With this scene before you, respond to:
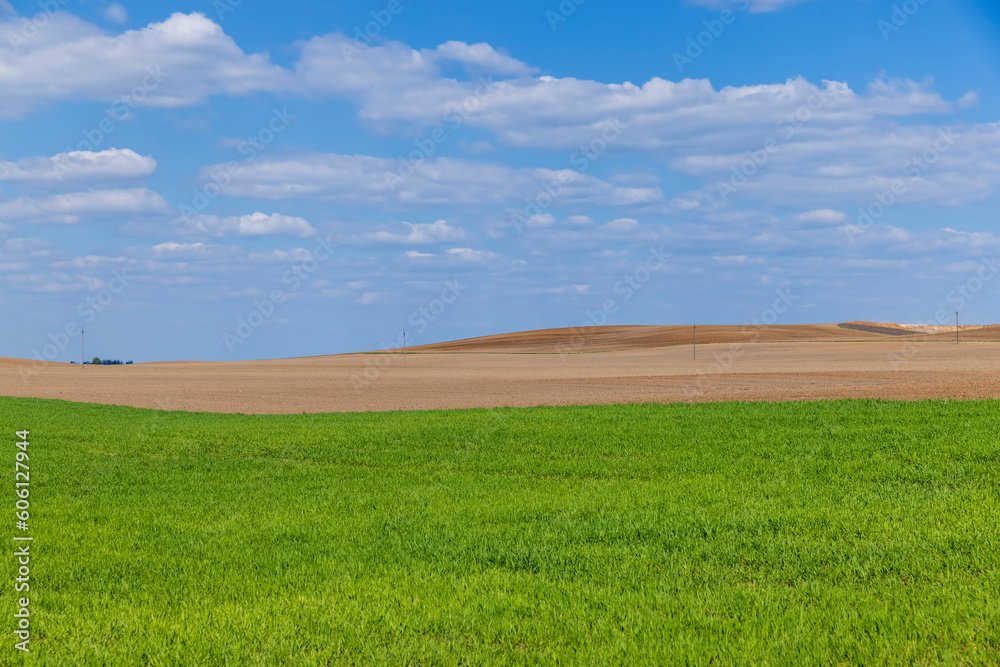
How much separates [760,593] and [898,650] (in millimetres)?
1415

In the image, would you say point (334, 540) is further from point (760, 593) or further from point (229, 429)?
point (229, 429)

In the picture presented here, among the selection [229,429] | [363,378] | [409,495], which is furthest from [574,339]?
[409,495]

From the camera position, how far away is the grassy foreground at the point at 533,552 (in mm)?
6488

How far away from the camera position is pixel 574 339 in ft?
379

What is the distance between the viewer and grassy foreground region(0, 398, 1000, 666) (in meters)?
6.49

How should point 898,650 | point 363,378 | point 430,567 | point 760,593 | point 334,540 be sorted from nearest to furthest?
1. point 898,650
2. point 760,593
3. point 430,567
4. point 334,540
5. point 363,378
